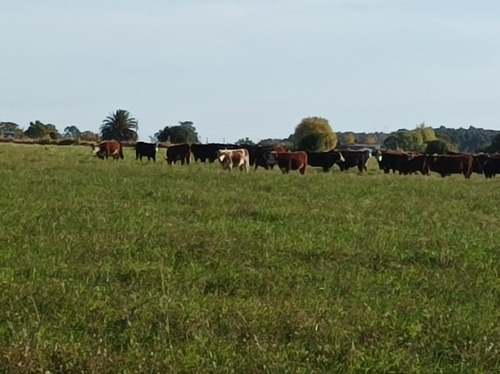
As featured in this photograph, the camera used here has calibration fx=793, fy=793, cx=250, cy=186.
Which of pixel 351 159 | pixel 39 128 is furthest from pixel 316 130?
pixel 351 159

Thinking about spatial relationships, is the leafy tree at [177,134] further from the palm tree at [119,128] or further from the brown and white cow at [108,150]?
the brown and white cow at [108,150]

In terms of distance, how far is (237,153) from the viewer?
33.8 m

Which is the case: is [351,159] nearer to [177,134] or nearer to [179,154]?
[179,154]

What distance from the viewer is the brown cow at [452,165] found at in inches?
1535

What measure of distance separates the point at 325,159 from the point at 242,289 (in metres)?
32.6

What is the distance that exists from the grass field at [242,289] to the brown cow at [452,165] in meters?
25.6

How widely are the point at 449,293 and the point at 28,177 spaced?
13787 millimetres

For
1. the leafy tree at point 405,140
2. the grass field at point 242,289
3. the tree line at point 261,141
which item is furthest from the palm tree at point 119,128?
the grass field at point 242,289

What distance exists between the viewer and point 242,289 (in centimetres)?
754

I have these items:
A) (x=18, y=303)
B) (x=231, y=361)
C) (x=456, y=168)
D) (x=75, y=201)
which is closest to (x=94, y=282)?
(x=18, y=303)

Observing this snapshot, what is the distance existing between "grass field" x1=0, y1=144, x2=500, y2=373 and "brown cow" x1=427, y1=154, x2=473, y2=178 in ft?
83.9

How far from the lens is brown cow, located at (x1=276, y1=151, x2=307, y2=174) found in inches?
1328

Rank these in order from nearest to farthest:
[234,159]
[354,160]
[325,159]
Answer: [234,159], [325,159], [354,160]

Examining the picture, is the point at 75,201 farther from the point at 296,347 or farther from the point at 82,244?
the point at 296,347
